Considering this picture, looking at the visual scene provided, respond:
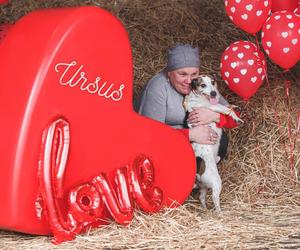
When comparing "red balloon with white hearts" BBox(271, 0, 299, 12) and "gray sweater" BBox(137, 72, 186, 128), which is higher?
"red balloon with white hearts" BBox(271, 0, 299, 12)

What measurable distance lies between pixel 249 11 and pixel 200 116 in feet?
2.42

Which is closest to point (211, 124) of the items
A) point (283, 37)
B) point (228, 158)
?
point (228, 158)

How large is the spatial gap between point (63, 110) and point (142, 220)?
772 mm

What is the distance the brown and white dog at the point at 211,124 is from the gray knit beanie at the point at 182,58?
0.12 meters

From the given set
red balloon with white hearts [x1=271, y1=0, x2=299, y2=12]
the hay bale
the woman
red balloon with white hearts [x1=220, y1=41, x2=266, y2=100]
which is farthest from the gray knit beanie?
the hay bale

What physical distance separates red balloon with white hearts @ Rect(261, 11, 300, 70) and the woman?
1.59 feet

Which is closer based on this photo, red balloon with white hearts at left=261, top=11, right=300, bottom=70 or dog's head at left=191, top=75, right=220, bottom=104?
red balloon with white hearts at left=261, top=11, right=300, bottom=70

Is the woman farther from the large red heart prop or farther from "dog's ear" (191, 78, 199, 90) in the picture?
the large red heart prop

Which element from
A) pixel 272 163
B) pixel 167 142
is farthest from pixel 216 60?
pixel 167 142

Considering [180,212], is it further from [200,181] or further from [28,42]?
[28,42]

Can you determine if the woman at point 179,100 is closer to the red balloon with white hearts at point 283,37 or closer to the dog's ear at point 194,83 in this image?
the dog's ear at point 194,83

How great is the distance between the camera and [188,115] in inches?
195

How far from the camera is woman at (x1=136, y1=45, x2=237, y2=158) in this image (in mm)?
4863

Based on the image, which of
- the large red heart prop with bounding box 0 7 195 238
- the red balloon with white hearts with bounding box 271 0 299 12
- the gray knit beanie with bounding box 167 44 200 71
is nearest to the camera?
the large red heart prop with bounding box 0 7 195 238
